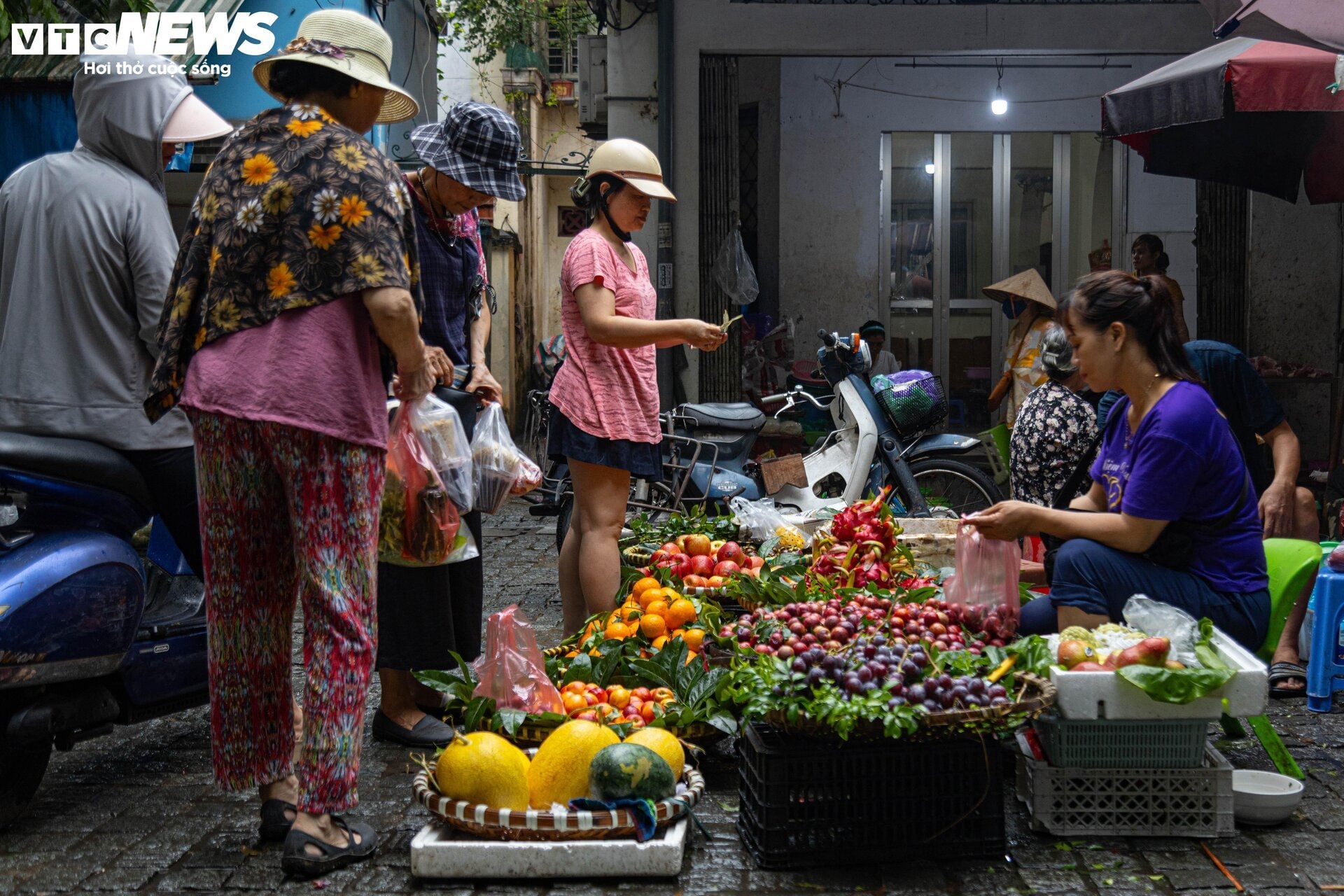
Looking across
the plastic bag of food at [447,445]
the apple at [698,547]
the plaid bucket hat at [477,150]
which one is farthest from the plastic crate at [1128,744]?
the plaid bucket hat at [477,150]

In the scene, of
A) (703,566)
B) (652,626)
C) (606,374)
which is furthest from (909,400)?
(652,626)

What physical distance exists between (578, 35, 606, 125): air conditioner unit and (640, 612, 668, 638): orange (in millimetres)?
8441

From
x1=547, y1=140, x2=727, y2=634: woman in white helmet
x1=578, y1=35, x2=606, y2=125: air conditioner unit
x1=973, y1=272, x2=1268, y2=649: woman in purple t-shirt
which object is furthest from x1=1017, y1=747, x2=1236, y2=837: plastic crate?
x1=578, y1=35, x2=606, y2=125: air conditioner unit

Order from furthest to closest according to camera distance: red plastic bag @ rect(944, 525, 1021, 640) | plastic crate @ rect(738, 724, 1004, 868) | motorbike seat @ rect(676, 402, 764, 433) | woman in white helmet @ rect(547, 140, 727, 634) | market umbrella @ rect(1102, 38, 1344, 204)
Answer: motorbike seat @ rect(676, 402, 764, 433)
market umbrella @ rect(1102, 38, 1344, 204)
woman in white helmet @ rect(547, 140, 727, 634)
red plastic bag @ rect(944, 525, 1021, 640)
plastic crate @ rect(738, 724, 1004, 868)

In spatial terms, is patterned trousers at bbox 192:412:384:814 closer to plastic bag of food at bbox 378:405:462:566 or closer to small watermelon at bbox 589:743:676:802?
plastic bag of food at bbox 378:405:462:566

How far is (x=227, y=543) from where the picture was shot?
301cm

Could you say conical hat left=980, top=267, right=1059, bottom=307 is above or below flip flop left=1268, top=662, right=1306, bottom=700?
above

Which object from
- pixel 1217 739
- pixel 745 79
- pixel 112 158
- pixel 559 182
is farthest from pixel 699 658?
pixel 559 182

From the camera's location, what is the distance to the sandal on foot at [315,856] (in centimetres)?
293

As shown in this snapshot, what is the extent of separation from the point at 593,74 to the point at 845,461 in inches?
241

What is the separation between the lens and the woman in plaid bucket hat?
3891mm

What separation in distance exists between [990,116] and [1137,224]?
1991 mm

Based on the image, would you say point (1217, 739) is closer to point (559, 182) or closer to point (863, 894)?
point (863, 894)

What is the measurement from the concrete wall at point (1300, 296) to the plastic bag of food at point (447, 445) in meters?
9.16
